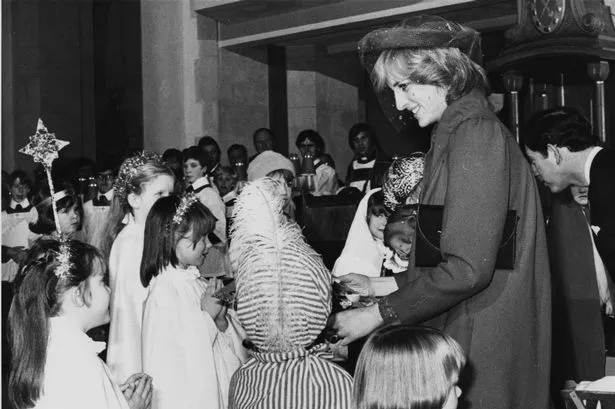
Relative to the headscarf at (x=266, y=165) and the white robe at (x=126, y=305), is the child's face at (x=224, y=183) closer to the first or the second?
the headscarf at (x=266, y=165)

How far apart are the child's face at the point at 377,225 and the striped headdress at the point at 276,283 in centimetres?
220

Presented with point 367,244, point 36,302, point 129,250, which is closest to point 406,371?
point 36,302

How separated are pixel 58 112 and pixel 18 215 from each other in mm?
4904

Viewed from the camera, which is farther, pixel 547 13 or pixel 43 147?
pixel 547 13

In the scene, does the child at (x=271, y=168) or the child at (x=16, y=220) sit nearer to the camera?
the child at (x=271, y=168)

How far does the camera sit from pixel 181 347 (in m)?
3.96

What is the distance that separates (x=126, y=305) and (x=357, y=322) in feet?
8.34

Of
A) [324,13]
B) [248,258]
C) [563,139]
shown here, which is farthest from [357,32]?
[248,258]

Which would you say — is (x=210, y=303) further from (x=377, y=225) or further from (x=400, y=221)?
(x=377, y=225)

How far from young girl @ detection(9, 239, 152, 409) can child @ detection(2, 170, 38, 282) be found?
5.15 meters

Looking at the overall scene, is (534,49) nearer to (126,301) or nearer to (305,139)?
(305,139)

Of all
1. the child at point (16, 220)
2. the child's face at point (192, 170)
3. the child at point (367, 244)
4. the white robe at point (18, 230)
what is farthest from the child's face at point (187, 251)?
the white robe at point (18, 230)

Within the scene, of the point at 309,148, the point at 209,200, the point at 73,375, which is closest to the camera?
the point at 73,375

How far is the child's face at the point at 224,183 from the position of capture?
8.62 m
